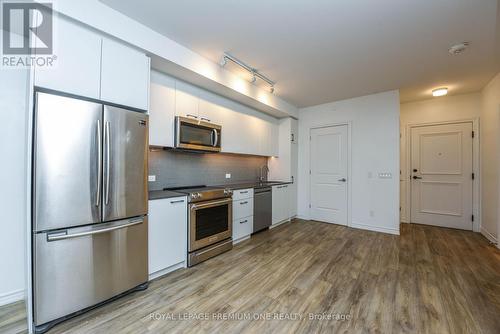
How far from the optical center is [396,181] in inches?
152

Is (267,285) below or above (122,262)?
Answer: below

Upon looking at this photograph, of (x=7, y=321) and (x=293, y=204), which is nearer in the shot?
(x=7, y=321)

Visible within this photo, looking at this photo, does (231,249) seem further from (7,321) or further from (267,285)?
(7,321)

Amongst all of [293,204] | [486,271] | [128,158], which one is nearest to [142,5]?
[128,158]

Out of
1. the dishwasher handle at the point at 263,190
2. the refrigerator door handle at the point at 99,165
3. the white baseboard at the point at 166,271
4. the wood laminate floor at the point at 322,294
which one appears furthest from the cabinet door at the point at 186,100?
the wood laminate floor at the point at 322,294

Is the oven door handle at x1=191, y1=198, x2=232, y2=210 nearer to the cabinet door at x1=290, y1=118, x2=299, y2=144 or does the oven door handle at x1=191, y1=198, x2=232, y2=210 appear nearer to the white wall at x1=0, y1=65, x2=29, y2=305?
the white wall at x1=0, y1=65, x2=29, y2=305

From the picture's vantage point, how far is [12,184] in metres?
1.96

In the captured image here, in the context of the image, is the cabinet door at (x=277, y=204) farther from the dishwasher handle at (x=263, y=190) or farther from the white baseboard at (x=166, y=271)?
the white baseboard at (x=166, y=271)

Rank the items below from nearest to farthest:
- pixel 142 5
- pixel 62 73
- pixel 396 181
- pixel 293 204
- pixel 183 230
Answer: pixel 62 73 → pixel 142 5 → pixel 183 230 → pixel 396 181 → pixel 293 204

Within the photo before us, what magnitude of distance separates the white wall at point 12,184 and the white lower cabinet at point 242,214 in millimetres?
2339

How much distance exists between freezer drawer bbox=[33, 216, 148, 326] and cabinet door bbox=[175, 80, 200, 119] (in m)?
1.52

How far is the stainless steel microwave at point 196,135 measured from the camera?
275 cm

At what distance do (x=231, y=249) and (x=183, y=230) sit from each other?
942mm

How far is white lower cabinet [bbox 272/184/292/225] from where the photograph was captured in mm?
4293
